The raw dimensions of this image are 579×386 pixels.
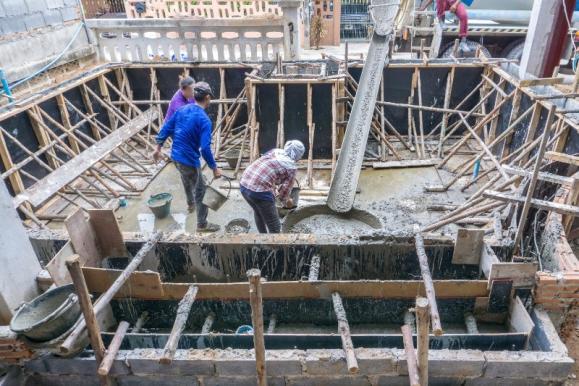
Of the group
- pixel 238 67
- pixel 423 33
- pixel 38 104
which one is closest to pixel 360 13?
pixel 423 33

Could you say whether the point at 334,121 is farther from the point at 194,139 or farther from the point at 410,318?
the point at 410,318

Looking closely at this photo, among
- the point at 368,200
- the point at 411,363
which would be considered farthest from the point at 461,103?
the point at 411,363

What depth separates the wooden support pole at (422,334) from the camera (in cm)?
228

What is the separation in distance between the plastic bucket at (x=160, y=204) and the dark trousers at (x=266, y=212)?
1.87 meters

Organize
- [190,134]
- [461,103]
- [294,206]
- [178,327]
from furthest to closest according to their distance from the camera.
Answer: [461,103] < [294,206] < [190,134] < [178,327]

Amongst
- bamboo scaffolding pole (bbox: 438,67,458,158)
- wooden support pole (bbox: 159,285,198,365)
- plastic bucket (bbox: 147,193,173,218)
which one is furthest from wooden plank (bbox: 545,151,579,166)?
plastic bucket (bbox: 147,193,173,218)

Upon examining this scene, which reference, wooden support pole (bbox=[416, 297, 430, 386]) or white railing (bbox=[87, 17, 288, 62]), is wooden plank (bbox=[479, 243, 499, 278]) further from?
white railing (bbox=[87, 17, 288, 62])

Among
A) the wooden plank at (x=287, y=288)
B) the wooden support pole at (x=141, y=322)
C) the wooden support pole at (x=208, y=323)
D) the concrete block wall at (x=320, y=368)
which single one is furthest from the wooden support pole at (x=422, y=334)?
the wooden support pole at (x=141, y=322)

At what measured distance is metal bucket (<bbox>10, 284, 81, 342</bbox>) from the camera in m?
2.98

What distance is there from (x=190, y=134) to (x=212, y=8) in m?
9.76

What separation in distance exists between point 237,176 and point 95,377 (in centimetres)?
500

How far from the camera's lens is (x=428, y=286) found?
10.9ft

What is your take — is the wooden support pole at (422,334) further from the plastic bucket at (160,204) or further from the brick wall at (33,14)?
the brick wall at (33,14)

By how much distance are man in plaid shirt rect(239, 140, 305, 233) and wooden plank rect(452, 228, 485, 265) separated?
218 centimetres
